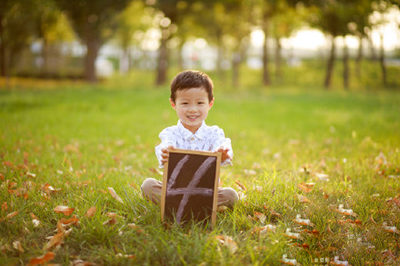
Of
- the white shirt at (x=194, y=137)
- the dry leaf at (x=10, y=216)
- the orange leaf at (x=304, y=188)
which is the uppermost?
the white shirt at (x=194, y=137)

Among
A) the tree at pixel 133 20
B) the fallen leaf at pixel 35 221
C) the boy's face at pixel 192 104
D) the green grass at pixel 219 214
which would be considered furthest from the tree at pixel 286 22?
the fallen leaf at pixel 35 221

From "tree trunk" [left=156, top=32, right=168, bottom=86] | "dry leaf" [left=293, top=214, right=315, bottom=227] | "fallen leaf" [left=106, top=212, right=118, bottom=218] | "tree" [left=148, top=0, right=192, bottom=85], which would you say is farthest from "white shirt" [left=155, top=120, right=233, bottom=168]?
"tree trunk" [left=156, top=32, right=168, bottom=86]

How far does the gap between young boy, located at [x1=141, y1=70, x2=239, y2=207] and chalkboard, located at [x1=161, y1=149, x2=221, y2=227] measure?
0.12m

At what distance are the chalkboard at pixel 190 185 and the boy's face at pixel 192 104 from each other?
386mm

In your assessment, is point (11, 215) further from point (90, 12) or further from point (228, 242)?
point (90, 12)

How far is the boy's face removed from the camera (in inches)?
126

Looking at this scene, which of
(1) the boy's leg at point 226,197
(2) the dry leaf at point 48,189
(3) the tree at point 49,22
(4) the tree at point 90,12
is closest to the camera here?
(1) the boy's leg at point 226,197

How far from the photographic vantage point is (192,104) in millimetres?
3236

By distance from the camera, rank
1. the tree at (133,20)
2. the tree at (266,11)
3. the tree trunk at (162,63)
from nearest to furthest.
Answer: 1. the tree at (266,11)
2. the tree trunk at (162,63)
3. the tree at (133,20)

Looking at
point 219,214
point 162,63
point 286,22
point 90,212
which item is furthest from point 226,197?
Answer: point 286,22

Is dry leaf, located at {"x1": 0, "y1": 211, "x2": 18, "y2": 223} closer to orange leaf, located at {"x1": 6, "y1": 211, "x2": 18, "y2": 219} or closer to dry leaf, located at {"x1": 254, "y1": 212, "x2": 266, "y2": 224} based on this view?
orange leaf, located at {"x1": 6, "y1": 211, "x2": 18, "y2": 219}

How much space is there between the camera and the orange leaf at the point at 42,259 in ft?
8.03

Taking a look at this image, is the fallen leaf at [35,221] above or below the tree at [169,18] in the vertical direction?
below

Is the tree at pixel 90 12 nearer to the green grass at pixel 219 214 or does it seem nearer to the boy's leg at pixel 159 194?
the green grass at pixel 219 214
